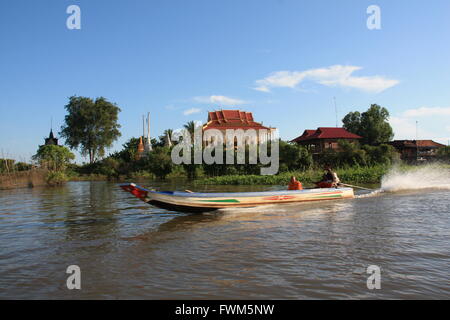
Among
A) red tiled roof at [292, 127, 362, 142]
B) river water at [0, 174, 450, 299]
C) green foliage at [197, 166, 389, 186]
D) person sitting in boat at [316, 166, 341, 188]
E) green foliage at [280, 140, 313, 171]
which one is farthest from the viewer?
red tiled roof at [292, 127, 362, 142]

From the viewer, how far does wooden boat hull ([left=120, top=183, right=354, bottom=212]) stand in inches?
353

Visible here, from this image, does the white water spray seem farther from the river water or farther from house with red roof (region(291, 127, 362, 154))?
house with red roof (region(291, 127, 362, 154))

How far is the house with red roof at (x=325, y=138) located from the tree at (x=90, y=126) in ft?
95.1

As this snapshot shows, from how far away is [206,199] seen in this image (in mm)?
9242

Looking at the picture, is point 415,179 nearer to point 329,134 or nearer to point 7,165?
point 329,134

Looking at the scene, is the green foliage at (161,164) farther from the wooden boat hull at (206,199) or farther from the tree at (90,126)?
the wooden boat hull at (206,199)

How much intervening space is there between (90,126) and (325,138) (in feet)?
112

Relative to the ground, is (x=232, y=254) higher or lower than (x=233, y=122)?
lower

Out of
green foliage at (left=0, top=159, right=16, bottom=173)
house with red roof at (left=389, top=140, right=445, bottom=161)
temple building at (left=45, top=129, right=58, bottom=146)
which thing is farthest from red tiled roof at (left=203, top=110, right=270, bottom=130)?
temple building at (left=45, top=129, right=58, bottom=146)

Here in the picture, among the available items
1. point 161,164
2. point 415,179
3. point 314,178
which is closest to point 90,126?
point 161,164
